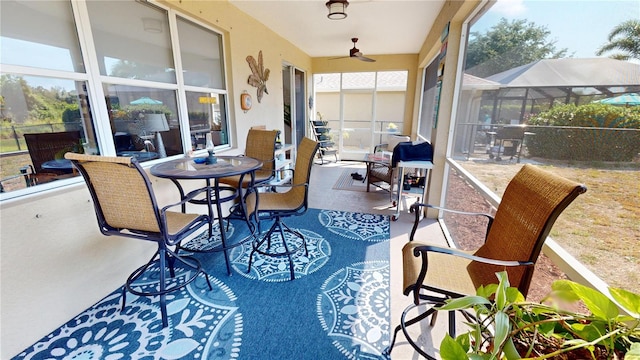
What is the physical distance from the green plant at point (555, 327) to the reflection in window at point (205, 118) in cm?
296

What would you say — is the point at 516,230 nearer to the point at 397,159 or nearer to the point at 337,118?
the point at 397,159

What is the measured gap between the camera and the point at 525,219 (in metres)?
1.14

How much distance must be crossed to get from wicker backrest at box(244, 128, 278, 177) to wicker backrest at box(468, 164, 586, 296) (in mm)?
2251

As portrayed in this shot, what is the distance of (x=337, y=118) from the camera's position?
7152mm

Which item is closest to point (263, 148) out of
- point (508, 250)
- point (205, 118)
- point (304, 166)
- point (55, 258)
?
point (205, 118)

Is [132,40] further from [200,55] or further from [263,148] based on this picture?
[263,148]

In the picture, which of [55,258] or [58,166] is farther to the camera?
[58,166]

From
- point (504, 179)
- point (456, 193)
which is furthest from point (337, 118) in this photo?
point (504, 179)

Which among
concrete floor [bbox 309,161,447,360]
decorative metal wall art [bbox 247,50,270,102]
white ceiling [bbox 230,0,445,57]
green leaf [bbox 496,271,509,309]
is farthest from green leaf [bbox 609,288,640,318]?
decorative metal wall art [bbox 247,50,270,102]

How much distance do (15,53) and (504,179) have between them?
3.12 meters

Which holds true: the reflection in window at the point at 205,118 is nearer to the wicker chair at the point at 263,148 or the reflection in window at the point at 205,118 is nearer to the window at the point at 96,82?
the window at the point at 96,82

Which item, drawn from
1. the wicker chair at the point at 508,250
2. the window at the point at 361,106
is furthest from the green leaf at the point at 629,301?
the window at the point at 361,106

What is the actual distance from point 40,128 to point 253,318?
177cm

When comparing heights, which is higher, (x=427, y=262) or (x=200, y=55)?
(x=200, y=55)
